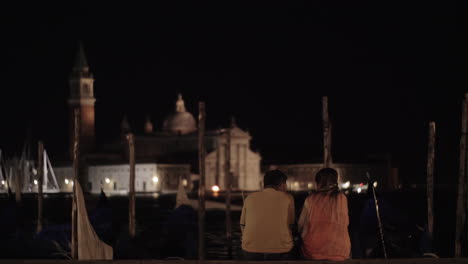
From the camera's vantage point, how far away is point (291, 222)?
11641 mm

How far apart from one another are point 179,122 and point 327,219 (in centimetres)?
9941

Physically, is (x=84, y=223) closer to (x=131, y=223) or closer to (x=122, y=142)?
(x=131, y=223)

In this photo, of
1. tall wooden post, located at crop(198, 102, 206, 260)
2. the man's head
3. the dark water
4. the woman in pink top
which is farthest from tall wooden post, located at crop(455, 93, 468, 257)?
the man's head

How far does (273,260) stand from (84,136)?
9264cm

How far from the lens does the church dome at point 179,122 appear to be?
4345 inches

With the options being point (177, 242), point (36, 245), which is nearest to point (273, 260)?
point (177, 242)

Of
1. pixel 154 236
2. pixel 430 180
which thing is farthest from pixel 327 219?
pixel 430 180

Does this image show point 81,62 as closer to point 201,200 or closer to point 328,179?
point 201,200

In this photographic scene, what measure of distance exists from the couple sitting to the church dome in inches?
3860

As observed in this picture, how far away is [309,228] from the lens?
11.5 metres

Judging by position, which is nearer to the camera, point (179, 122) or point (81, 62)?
point (81, 62)

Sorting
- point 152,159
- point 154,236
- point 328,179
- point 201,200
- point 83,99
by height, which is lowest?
point 154,236

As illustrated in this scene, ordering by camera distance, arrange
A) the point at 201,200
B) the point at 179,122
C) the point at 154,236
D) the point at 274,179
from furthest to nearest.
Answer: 1. the point at 179,122
2. the point at 154,236
3. the point at 201,200
4. the point at 274,179

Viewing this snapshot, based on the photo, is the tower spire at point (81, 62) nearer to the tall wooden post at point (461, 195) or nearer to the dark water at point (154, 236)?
the dark water at point (154, 236)
